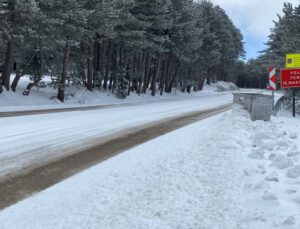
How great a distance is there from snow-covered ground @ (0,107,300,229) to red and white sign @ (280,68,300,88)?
9.53 m

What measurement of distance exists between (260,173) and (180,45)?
35.4m

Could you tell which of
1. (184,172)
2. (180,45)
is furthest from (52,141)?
(180,45)

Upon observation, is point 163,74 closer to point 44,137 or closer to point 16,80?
point 16,80

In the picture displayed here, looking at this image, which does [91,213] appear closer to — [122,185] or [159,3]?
[122,185]

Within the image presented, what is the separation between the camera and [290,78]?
56.5ft

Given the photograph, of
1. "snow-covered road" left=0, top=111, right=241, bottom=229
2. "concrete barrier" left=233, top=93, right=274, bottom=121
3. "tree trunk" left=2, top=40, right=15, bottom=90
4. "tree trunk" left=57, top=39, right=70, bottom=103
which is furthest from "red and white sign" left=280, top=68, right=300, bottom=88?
"tree trunk" left=2, top=40, right=15, bottom=90

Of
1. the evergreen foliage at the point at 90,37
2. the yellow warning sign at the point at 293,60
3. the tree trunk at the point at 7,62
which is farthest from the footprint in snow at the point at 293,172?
the tree trunk at the point at 7,62

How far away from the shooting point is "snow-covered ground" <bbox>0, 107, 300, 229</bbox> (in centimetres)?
420

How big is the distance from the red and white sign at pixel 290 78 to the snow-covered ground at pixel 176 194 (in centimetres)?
953

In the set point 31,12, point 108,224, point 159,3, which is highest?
point 159,3

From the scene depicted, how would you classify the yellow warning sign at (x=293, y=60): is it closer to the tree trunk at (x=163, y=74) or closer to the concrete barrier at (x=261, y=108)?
the concrete barrier at (x=261, y=108)

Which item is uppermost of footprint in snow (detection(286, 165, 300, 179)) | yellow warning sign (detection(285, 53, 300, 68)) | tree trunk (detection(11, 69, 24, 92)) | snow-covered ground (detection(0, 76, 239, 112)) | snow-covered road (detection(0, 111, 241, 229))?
yellow warning sign (detection(285, 53, 300, 68))

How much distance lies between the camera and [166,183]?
5707 millimetres

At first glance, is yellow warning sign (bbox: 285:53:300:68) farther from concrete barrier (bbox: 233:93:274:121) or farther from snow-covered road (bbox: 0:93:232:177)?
snow-covered road (bbox: 0:93:232:177)
